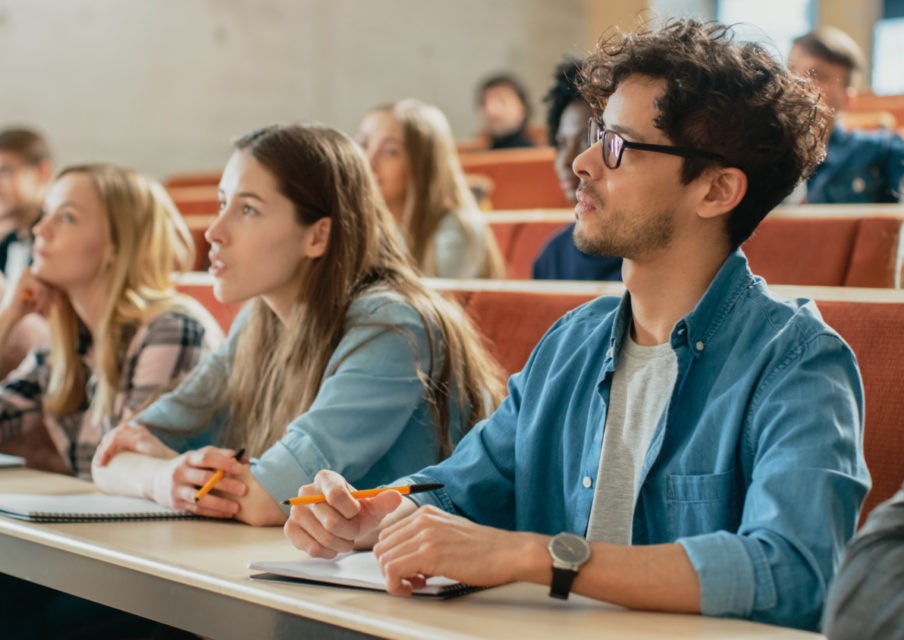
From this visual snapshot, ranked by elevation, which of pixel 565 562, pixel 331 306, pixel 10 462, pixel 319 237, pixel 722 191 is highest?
pixel 722 191

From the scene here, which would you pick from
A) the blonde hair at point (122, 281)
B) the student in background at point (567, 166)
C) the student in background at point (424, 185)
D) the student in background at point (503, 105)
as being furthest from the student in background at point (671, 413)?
the student in background at point (503, 105)

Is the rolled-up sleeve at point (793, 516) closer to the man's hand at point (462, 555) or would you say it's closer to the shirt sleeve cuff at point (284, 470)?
the man's hand at point (462, 555)

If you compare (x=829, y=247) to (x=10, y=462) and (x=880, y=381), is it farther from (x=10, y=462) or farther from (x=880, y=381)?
(x=10, y=462)

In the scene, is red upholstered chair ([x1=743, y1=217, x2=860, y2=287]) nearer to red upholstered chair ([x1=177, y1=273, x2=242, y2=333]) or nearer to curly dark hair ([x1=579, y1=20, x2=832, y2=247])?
red upholstered chair ([x1=177, y1=273, x2=242, y2=333])

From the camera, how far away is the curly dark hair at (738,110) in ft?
4.66

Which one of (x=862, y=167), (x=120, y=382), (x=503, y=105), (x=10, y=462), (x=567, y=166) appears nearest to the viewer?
(x=10, y=462)

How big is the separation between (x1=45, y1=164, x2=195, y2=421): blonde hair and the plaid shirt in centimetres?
2

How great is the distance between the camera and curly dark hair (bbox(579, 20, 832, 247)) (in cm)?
142

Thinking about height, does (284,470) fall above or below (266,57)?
below

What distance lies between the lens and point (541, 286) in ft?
7.14

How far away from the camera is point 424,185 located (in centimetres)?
367

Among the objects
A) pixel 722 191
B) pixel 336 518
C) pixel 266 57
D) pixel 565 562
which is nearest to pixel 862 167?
pixel 722 191

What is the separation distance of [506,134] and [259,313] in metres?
4.93

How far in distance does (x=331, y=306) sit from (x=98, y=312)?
0.80m
